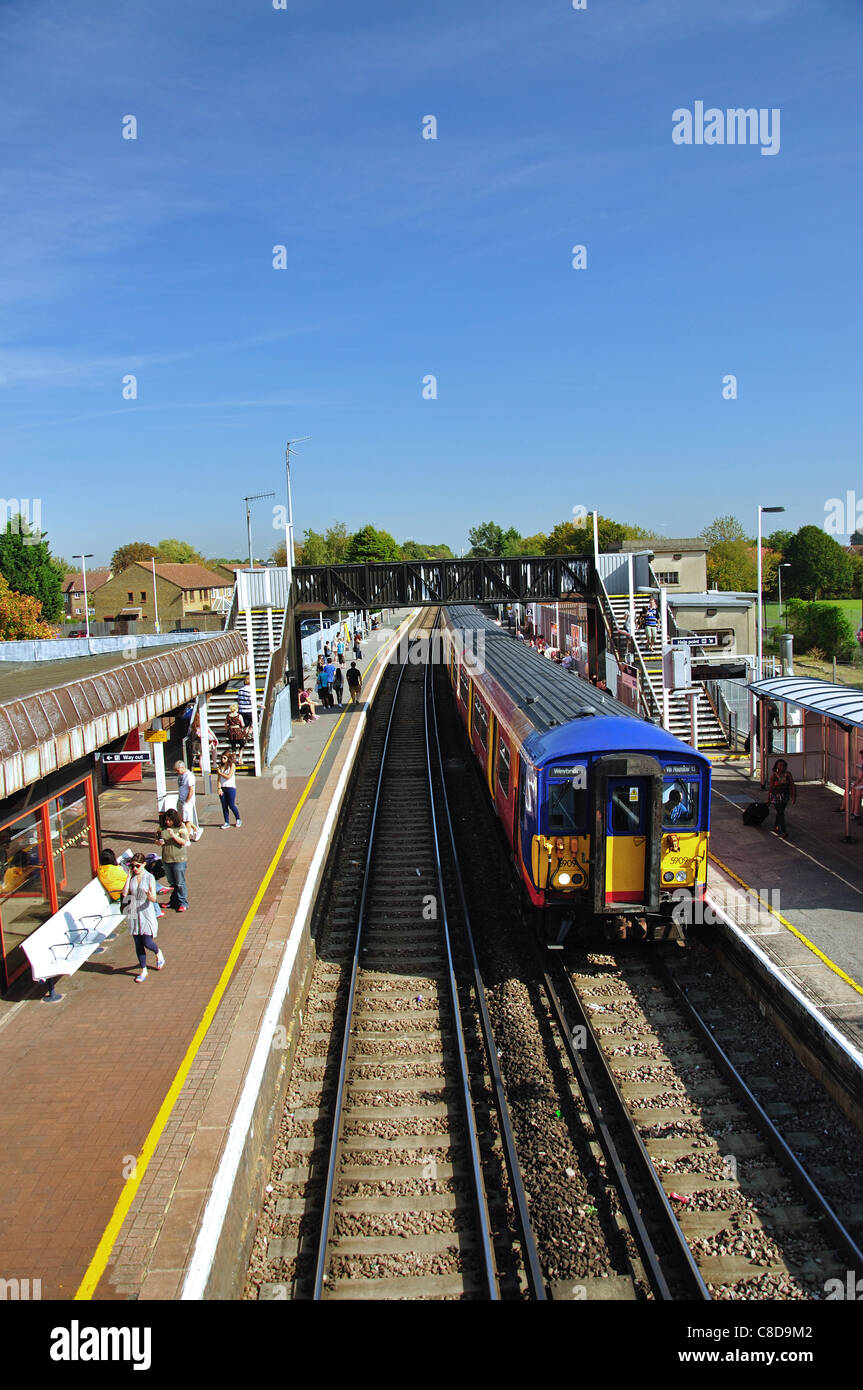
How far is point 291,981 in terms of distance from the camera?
1124 centimetres

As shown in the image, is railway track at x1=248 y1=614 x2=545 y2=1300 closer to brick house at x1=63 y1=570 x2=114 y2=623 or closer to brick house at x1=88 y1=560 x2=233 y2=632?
brick house at x1=88 y1=560 x2=233 y2=632

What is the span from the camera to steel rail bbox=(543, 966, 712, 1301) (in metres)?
7.14

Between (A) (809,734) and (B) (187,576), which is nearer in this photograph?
(A) (809,734)

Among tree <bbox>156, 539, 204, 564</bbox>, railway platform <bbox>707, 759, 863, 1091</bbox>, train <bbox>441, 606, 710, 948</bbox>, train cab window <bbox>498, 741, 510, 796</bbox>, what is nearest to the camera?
railway platform <bbox>707, 759, 863, 1091</bbox>

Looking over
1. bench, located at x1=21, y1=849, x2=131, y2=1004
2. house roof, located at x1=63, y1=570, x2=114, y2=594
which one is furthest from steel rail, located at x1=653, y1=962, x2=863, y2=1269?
house roof, located at x1=63, y1=570, x2=114, y2=594

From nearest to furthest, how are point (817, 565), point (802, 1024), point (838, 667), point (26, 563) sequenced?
1. point (802, 1024)
2. point (838, 667)
3. point (26, 563)
4. point (817, 565)

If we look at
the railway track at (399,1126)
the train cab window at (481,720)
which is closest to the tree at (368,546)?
the train cab window at (481,720)

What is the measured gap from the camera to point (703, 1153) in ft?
28.9

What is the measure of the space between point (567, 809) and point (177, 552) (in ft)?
470

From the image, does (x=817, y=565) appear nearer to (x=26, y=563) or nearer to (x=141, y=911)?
(x=26, y=563)

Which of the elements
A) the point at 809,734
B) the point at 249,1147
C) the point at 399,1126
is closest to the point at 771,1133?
the point at 399,1126

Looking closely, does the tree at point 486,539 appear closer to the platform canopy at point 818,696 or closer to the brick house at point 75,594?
the brick house at point 75,594

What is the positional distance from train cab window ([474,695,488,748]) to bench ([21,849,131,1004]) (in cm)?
917
